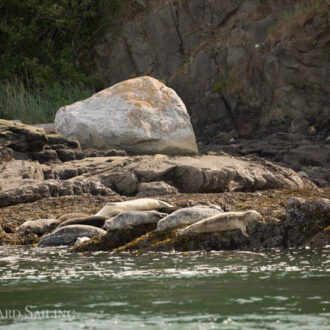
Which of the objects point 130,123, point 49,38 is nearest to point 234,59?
point 130,123

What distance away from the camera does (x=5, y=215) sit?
10258mm

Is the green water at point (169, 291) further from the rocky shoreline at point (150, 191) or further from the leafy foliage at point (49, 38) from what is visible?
the leafy foliage at point (49, 38)

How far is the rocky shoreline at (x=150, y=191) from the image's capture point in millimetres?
7449

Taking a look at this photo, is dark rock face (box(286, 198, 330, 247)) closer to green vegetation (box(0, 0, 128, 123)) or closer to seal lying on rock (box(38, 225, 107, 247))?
seal lying on rock (box(38, 225, 107, 247))

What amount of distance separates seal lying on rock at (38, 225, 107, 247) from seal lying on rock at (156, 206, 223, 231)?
2.99ft

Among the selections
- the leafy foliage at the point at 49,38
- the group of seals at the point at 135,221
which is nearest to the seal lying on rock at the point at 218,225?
the group of seals at the point at 135,221

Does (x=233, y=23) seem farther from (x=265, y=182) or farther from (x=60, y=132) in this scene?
(x=265, y=182)

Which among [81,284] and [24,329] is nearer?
[24,329]

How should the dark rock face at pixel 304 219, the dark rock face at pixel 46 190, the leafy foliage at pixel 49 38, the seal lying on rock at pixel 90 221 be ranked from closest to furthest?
1. the dark rock face at pixel 304 219
2. the seal lying on rock at pixel 90 221
3. the dark rock face at pixel 46 190
4. the leafy foliage at pixel 49 38

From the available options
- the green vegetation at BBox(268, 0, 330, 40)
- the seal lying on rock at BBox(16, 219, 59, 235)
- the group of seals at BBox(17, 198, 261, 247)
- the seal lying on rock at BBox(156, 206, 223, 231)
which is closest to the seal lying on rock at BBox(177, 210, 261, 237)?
the group of seals at BBox(17, 198, 261, 247)

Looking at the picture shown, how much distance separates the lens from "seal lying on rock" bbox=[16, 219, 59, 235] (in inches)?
360

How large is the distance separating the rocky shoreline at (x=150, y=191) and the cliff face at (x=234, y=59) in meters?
4.49

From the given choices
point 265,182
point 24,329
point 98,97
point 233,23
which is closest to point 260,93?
point 233,23

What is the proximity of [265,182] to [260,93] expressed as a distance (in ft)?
27.6
